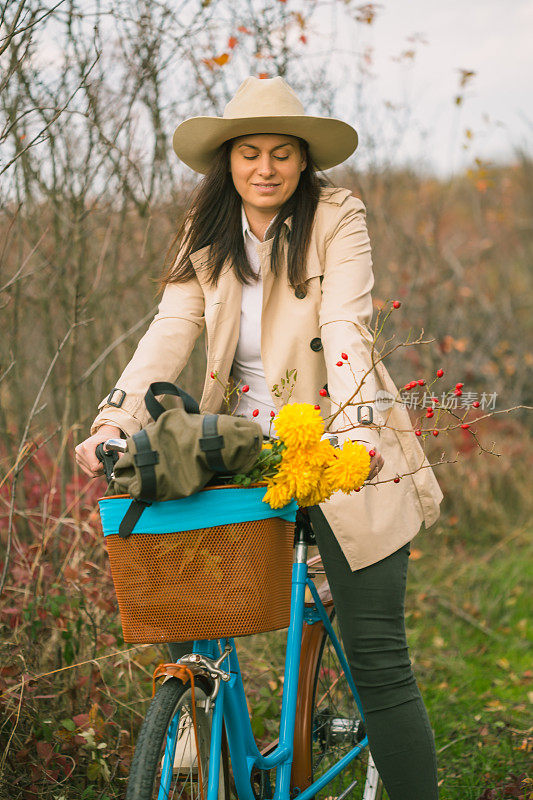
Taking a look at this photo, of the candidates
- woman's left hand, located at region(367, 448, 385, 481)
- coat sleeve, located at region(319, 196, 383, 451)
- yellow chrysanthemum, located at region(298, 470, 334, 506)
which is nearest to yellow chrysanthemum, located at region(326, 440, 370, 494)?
yellow chrysanthemum, located at region(298, 470, 334, 506)

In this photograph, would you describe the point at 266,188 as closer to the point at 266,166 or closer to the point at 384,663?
the point at 266,166

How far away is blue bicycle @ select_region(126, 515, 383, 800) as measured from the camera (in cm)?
194

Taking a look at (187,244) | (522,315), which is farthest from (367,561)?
(522,315)

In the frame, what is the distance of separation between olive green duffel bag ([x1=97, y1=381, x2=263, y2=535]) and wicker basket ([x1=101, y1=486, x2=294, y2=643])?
8 centimetres

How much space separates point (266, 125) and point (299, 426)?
1261 mm

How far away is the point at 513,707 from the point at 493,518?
2606 mm

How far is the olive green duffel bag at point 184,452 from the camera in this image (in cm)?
176

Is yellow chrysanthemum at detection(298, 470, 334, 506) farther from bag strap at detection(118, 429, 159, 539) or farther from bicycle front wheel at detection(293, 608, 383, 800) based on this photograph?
bicycle front wheel at detection(293, 608, 383, 800)

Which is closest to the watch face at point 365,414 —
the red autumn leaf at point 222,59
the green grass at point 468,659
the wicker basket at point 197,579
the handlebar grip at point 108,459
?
the wicker basket at point 197,579

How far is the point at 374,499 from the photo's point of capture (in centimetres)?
251

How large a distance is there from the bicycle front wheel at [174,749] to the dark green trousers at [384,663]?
404 millimetres

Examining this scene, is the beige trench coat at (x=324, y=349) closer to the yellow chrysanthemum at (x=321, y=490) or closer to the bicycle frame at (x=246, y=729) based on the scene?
the bicycle frame at (x=246, y=729)

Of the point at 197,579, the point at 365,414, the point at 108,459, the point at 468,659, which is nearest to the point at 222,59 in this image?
the point at 365,414

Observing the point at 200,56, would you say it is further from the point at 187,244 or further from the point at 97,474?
the point at 97,474
